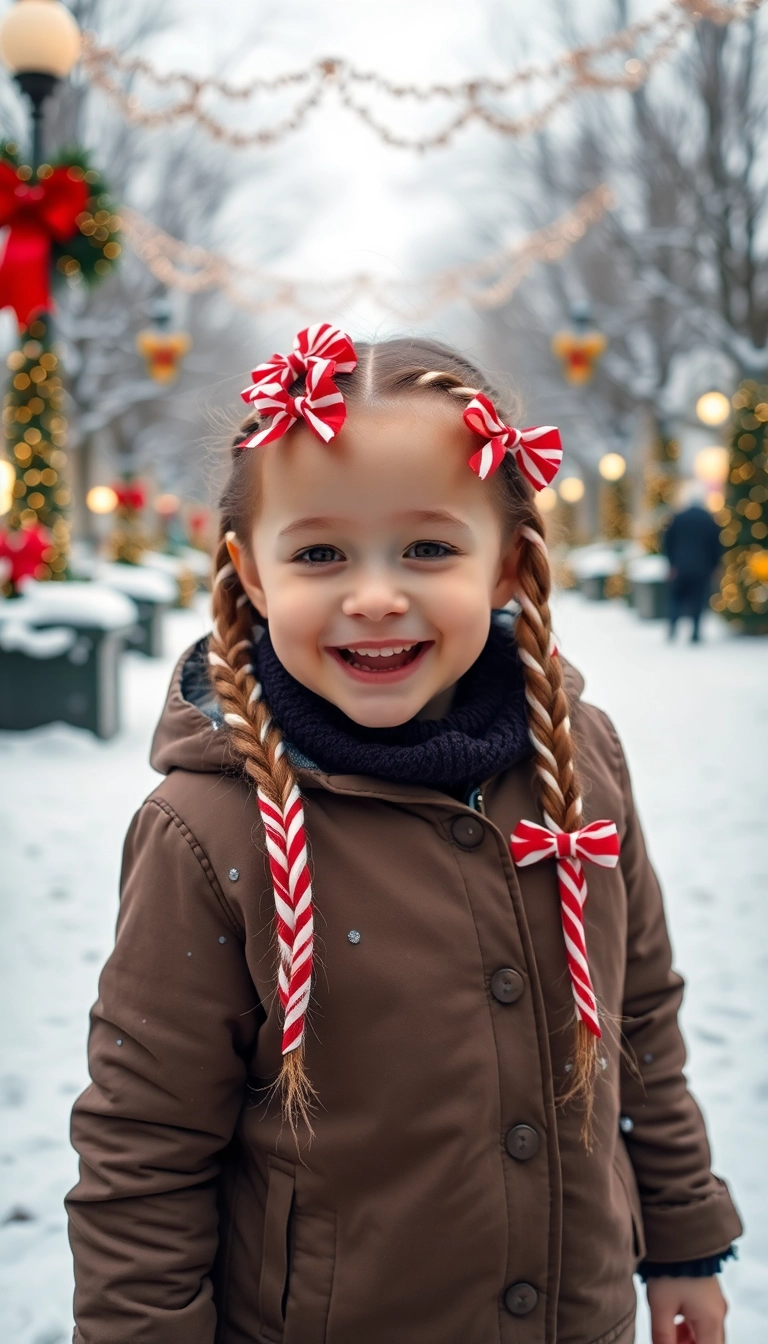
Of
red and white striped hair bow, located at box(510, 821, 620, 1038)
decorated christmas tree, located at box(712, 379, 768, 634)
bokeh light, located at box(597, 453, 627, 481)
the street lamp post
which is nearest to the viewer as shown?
red and white striped hair bow, located at box(510, 821, 620, 1038)

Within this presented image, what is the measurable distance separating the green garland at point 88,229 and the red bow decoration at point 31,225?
→ 16.0 inches

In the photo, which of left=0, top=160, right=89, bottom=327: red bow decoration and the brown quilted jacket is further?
left=0, top=160, right=89, bottom=327: red bow decoration

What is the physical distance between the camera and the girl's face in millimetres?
1148

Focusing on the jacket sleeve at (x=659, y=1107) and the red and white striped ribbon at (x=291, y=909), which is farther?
the jacket sleeve at (x=659, y=1107)

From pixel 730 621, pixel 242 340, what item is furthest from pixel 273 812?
pixel 242 340

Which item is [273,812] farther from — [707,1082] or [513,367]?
[513,367]

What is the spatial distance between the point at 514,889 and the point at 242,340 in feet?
101

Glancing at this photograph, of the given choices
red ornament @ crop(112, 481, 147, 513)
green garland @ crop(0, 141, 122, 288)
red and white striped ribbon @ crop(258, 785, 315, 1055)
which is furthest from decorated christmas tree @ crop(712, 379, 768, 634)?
red and white striped ribbon @ crop(258, 785, 315, 1055)

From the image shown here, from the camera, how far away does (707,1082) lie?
2764mm

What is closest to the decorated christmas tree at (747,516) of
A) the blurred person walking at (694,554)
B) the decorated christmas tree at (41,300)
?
the blurred person walking at (694,554)

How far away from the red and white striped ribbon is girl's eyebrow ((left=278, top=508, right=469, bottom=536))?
12.2 inches

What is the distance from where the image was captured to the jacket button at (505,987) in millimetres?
1174

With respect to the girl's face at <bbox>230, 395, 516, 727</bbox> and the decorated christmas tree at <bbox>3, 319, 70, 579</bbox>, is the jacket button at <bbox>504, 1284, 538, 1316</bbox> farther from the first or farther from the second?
the decorated christmas tree at <bbox>3, 319, 70, 579</bbox>

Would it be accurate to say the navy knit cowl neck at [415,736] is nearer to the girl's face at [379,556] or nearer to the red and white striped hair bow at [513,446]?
the girl's face at [379,556]
